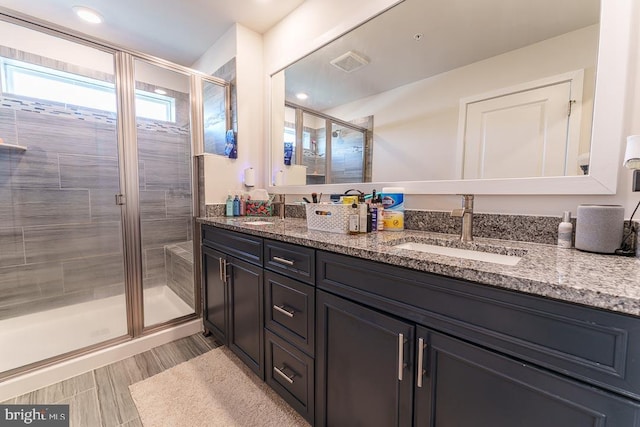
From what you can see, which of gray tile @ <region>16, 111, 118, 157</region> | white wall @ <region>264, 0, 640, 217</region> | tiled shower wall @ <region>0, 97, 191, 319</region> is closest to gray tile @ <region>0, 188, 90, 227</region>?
tiled shower wall @ <region>0, 97, 191, 319</region>

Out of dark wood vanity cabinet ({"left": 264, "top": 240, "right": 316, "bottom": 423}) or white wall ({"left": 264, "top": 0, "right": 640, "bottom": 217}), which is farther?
dark wood vanity cabinet ({"left": 264, "top": 240, "right": 316, "bottom": 423})

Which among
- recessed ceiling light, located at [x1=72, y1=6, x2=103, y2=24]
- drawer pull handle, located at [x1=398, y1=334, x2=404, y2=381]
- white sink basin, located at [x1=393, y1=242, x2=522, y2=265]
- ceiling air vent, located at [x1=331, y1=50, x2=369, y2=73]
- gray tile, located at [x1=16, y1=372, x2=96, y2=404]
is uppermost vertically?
recessed ceiling light, located at [x1=72, y1=6, x2=103, y2=24]

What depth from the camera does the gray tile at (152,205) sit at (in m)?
2.01

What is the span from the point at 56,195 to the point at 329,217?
6.89 ft

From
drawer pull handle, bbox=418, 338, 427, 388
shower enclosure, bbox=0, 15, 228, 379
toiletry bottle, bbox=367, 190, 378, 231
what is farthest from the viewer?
shower enclosure, bbox=0, 15, 228, 379

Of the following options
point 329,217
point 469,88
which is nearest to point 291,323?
point 329,217

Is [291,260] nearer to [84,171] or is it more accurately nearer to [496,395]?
[496,395]

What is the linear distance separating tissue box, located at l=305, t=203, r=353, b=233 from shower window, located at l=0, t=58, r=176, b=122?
5.35 feet

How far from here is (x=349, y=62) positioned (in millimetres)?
1716

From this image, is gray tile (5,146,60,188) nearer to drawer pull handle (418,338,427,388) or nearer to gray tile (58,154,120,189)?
gray tile (58,154,120,189)

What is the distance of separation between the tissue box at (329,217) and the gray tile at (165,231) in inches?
53.2

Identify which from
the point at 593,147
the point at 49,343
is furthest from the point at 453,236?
the point at 49,343

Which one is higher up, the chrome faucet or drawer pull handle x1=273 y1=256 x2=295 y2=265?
the chrome faucet

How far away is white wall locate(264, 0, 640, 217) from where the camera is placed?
87cm
